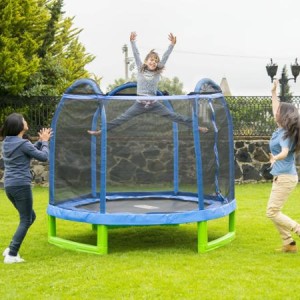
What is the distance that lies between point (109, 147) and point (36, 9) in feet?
25.7

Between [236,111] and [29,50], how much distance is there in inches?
222

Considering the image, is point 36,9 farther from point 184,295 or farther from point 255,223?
point 184,295

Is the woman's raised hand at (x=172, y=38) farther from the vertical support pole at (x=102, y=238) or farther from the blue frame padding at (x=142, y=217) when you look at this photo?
the vertical support pole at (x=102, y=238)

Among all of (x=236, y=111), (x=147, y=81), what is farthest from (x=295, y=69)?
(x=147, y=81)

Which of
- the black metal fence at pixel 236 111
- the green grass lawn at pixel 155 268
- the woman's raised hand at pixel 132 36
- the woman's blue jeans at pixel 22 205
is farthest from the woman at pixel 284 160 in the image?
the black metal fence at pixel 236 111

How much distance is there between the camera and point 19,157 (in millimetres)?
6777

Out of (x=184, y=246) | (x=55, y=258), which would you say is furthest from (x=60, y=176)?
(x=184, y=246)

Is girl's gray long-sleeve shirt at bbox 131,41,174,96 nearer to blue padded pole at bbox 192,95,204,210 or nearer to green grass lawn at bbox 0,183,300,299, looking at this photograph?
blue padded pole at bbox 192,95,204,210

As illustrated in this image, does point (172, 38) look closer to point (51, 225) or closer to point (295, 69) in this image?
point (51, 225)

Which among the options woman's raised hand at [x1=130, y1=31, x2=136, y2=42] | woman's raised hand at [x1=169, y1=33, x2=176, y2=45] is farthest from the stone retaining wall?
woman's raised hand at [x1=130, y1=31, x2=136, y2=42]

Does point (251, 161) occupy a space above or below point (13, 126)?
below

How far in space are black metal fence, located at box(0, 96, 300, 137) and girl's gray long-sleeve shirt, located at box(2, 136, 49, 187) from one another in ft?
30.8

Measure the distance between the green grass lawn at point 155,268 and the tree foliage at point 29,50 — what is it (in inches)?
281

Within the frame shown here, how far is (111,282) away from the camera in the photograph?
5906 mm
